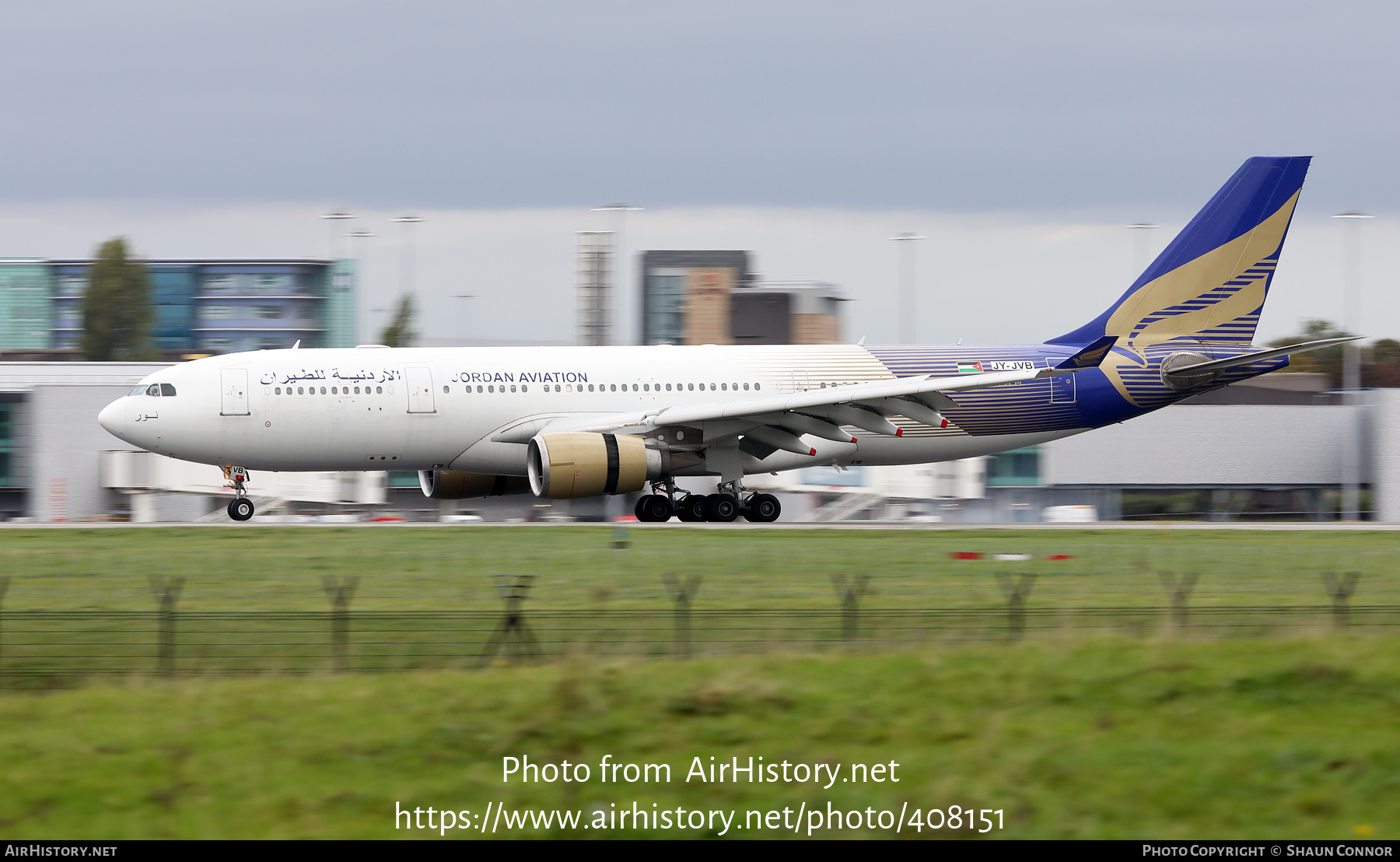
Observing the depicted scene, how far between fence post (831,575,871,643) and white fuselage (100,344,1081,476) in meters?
13.7

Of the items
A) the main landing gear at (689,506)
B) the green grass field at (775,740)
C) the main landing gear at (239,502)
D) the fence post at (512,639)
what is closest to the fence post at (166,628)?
the green grass field at (775,740)

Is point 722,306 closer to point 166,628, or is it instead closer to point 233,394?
point 233,394

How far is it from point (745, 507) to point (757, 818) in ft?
74.3

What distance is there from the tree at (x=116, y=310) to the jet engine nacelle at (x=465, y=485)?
78.1 m

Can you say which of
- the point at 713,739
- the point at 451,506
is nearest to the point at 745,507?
the point at 451,506

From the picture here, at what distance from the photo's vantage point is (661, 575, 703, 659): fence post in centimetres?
1512

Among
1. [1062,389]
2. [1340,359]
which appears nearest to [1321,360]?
[1340,359]

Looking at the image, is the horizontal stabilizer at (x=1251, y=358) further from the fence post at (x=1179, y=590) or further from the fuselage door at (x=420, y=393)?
the fuselage door at (x=420, y=393)

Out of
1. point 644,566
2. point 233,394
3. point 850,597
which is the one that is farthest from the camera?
point 233,394

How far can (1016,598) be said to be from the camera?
56.3ft

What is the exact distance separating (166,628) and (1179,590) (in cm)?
1220

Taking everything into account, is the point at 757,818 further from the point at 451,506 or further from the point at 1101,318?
the point at 451,506

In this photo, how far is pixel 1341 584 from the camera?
59.8ft

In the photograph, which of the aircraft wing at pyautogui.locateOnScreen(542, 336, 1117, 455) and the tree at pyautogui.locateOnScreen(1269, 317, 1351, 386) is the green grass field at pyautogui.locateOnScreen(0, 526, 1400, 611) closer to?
the aircraft wing at pyautogui.locateOnScreen(542, 336, 1117, 455)
